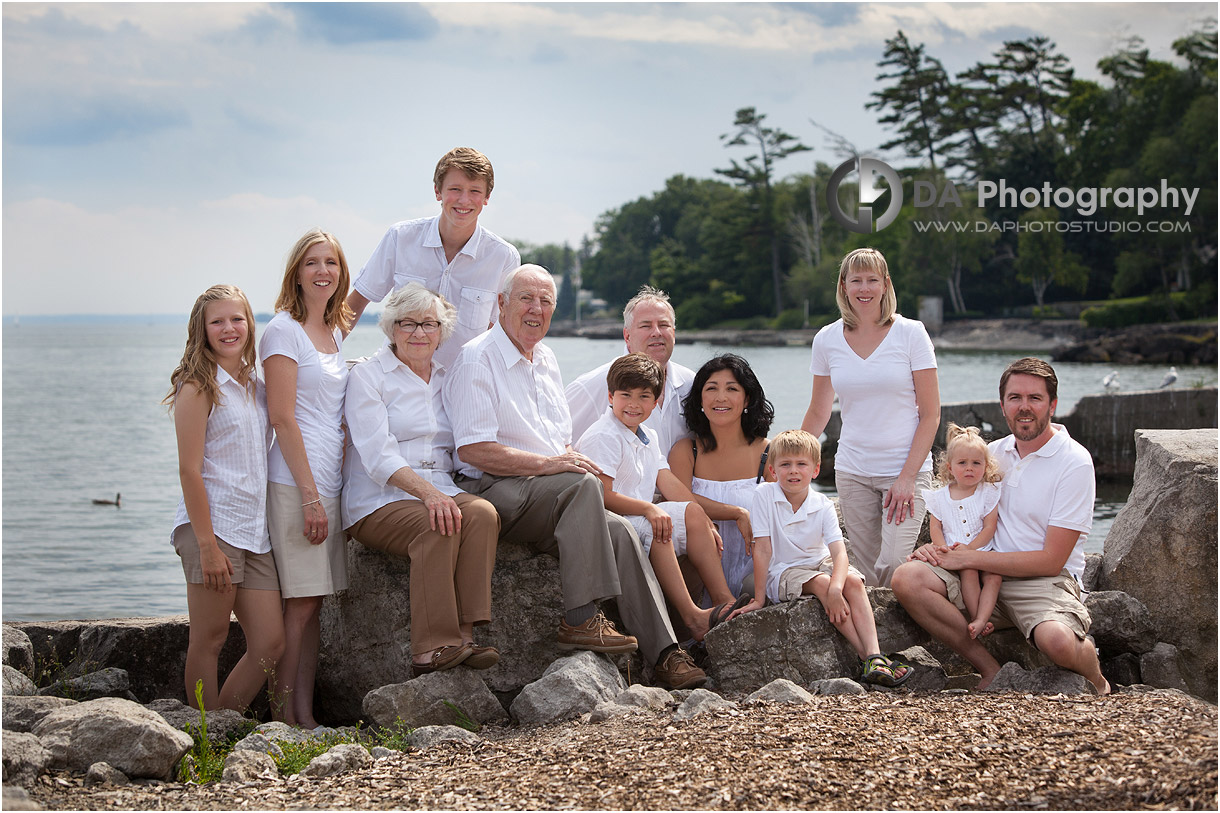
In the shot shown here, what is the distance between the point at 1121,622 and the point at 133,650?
5425 mm

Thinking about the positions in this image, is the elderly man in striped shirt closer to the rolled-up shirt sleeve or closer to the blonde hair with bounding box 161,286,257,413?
the rolled-up shirt sleeve

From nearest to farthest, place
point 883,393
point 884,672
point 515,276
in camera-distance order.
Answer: point 884,672 → point 515,276 → point 883,393

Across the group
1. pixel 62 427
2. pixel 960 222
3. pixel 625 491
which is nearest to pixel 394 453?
pixel 625 491

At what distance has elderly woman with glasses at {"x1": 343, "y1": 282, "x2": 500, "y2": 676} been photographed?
480 centimetres

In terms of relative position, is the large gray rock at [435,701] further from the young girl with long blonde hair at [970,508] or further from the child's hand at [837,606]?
the young girl with long blonde hair at [970,508]

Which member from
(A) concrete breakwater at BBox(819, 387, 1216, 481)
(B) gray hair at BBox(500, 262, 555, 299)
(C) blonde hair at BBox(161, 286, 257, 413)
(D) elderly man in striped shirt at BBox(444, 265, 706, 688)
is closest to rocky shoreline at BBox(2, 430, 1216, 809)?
(D) elderly man in striped shirt at BBox(444, 265, 706, 688)

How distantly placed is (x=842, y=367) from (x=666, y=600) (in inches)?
62.7

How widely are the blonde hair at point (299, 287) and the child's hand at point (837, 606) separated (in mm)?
2797

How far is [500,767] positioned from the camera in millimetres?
3941

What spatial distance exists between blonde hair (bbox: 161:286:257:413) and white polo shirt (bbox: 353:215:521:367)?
1.01 meters

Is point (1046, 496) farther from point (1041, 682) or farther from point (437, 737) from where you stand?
point (437, 737)

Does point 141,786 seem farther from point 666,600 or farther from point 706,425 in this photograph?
point 706,425

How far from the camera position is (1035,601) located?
5.02 meters

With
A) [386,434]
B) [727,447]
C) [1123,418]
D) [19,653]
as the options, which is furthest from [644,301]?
[1123,418]
